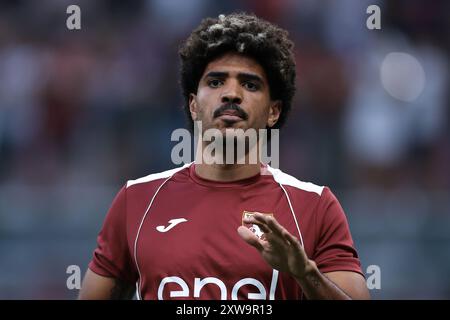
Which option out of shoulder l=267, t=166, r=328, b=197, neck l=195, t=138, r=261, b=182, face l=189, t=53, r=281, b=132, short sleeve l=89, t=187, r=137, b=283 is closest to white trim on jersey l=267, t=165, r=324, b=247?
shoulder l=267, t=166, r=328, b=197

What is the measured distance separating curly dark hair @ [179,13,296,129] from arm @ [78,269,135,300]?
1014mm

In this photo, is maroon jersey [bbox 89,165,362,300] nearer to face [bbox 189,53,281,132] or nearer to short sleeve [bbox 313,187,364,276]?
short sleeve [bbox 313,187,364,276]

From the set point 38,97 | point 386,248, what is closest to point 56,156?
point 38,97

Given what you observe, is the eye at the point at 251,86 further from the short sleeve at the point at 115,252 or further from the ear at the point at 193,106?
the short sleeve at the point at 115,252

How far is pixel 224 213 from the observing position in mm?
3914

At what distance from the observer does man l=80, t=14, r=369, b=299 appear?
146 inches

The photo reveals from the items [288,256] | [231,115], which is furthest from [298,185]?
[288,256]

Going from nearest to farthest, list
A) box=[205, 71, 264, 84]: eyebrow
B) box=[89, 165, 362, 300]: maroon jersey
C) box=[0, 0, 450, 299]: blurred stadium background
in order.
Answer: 1. box=[89, 165, 362, 300]: maroon jersey
2. box=[205, 71, 264, 84]: eyebrow
3. box=[0, 0, 450, 299]: blurred stadium background

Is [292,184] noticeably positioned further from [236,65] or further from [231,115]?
[236,65]

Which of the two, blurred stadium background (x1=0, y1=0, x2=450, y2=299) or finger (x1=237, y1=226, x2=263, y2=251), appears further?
blurred stadium background (x1=0, y1=0, x2=450, y2=299)

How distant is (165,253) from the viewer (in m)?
3.81

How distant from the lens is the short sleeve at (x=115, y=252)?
3.96m
